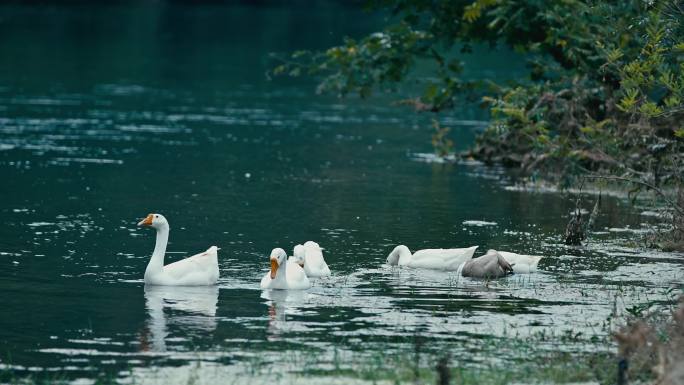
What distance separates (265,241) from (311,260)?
3.06 meters

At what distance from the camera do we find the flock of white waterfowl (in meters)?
18.9

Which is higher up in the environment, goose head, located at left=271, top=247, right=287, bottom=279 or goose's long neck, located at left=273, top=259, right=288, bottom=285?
goose head, located at left=271, top=247, right=287, bottom=279

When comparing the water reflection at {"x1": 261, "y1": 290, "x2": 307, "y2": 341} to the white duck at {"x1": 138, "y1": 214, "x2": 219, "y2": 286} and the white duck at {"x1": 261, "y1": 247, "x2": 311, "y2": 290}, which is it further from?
the white duck at {"x1": 138, "y1": 214, "x2": 219, "y2": 286}

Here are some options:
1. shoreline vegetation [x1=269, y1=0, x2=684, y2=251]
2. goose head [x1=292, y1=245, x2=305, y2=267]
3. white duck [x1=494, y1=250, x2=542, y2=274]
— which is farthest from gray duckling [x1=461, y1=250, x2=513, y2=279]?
Result: shoreline vegetation [x1=269, y1=0, x2=684, y2=251]

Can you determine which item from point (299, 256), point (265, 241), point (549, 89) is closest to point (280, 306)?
point (299, 256)

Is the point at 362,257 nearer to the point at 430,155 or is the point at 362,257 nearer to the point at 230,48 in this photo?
the point at 430,155

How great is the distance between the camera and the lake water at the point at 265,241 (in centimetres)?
1484

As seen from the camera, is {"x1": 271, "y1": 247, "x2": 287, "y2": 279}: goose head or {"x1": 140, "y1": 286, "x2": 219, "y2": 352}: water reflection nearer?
{"x1": 140, "y1": 286, "x2": 219, "y2": 352}: water reflection

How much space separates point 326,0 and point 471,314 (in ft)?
435

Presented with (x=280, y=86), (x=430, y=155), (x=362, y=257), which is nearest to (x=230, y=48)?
(x=280, y=86)

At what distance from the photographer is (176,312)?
17109mm

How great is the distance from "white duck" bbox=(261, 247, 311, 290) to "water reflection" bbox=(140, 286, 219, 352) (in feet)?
2.39

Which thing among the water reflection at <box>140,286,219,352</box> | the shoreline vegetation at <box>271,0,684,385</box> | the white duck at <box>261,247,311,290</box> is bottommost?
the water reflection at <box>140,286,219,352</box>

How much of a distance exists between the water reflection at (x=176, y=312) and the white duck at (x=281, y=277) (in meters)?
0.73
